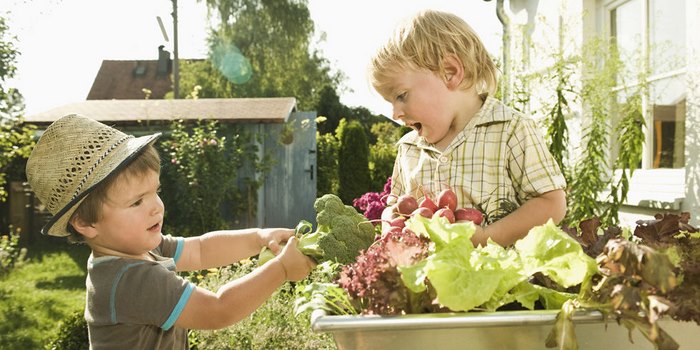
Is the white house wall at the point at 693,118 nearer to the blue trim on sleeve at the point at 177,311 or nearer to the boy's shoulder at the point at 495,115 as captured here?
the boy's shoulder at the point at 495,115

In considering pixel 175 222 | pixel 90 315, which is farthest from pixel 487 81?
pixel 175 222

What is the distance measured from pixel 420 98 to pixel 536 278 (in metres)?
0.92

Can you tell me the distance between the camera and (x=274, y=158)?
12258 millimetres

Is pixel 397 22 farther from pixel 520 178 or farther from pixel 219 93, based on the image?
pixel 219 93

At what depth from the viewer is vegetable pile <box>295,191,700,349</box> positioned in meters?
0.90

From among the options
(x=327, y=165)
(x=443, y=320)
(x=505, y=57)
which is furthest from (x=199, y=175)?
(x=443, y=320)

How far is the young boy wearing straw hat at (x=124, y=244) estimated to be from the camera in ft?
5.68

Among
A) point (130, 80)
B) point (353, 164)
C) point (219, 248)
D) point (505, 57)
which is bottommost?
point (219, 248)

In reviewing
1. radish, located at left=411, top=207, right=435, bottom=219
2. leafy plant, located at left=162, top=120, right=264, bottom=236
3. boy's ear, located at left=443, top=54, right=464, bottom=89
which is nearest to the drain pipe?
leafy plant, located at left=162, top=120, right=264, bottom=236

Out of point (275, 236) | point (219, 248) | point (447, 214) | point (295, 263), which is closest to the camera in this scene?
point (447, 214)

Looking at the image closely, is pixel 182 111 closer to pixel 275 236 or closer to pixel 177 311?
pixel 275 236

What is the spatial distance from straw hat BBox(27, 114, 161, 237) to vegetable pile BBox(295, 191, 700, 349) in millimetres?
939

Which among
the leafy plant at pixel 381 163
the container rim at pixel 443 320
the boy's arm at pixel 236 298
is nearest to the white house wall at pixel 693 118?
the boy's arm at pixel 236 298

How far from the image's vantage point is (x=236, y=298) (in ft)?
5.71
